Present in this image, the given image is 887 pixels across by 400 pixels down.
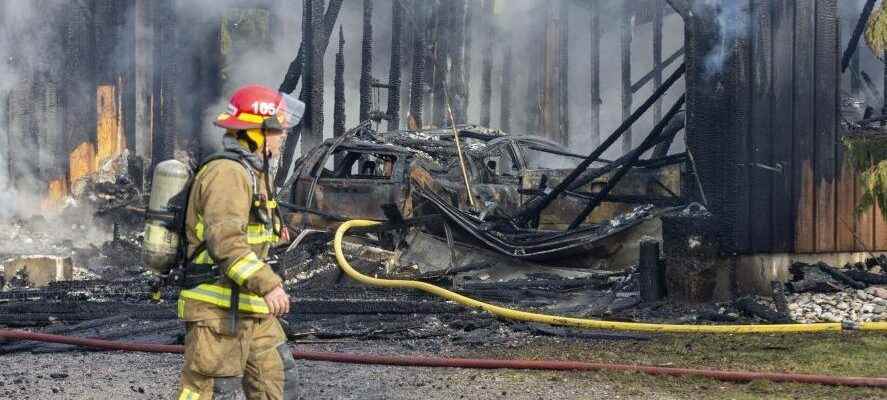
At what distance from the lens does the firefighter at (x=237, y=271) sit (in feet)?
11.9

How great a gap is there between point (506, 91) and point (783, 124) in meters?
16.1

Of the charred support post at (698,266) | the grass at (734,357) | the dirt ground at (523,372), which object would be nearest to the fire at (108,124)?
the dirt ground at (523,372)

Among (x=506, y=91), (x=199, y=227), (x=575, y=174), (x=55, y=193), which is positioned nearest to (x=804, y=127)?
(x=575, y=174)

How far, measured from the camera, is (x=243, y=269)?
3590 millimetres

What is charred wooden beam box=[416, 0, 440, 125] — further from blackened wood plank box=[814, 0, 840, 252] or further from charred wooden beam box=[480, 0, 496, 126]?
blackened wood plank box=[814, 0, 840, 252]

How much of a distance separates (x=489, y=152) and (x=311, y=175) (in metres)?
2.56

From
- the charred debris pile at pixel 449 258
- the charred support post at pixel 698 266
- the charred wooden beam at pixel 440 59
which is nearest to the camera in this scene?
the charred debris pile at pixel 449 258

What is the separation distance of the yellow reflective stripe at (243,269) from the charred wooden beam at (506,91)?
20.2m

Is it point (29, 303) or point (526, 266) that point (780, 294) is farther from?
point (29, 303)

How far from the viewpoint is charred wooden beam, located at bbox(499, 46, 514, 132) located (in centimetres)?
2379

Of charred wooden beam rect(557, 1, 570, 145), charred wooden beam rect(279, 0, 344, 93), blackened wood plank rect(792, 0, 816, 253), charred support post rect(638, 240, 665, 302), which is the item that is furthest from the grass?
charred wooden beam rect(557, 1, 570, 145)

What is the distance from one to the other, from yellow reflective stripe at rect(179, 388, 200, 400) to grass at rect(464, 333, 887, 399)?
2286mm

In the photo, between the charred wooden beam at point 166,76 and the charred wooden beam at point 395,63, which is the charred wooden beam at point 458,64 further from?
the charred wooden beam at point 166,76

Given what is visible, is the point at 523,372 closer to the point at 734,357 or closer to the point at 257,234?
the point at 734,357
